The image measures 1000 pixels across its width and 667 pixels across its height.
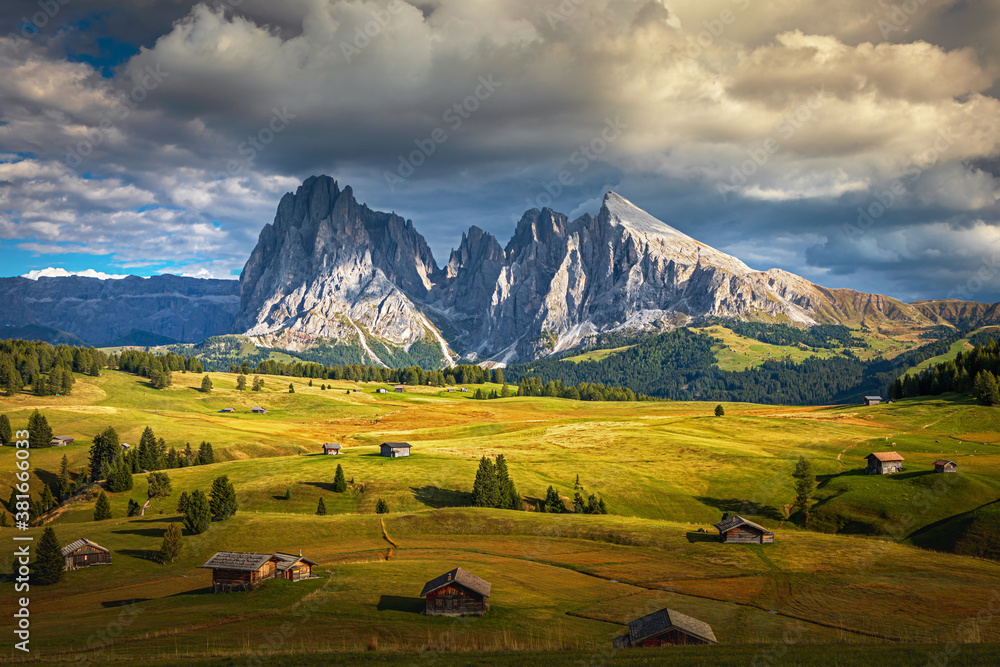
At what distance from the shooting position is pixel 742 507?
9538 centimetres

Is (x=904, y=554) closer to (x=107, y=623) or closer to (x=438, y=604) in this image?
(x=438, y=604)

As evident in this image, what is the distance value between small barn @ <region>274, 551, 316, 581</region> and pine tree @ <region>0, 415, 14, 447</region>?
329ft

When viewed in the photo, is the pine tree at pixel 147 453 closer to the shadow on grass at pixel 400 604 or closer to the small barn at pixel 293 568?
the small barn at pixel 293 568

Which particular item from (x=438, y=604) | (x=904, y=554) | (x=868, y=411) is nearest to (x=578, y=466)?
(x=904, y=554)

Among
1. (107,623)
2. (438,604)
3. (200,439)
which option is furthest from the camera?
(200,439)

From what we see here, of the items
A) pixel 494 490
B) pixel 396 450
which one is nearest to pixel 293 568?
pixel 494 490

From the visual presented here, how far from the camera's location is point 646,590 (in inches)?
2228

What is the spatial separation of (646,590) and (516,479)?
161 feet

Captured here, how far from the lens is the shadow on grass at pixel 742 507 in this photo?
92769mm

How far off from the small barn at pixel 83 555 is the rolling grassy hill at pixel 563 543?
2329 millimetres

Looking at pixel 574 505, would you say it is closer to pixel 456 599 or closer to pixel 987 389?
pixel 456 599

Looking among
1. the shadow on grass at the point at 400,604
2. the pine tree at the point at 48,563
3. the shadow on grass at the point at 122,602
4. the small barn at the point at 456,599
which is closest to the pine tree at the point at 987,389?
the small barn at the point at 456,599

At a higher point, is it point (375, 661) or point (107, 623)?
point (375, 661)

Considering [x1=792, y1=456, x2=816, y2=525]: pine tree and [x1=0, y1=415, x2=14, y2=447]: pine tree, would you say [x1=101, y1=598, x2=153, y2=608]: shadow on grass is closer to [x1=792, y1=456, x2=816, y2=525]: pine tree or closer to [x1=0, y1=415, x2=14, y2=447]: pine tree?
[x1=792, y1=456, x2=816, y2=525]: pine tree
